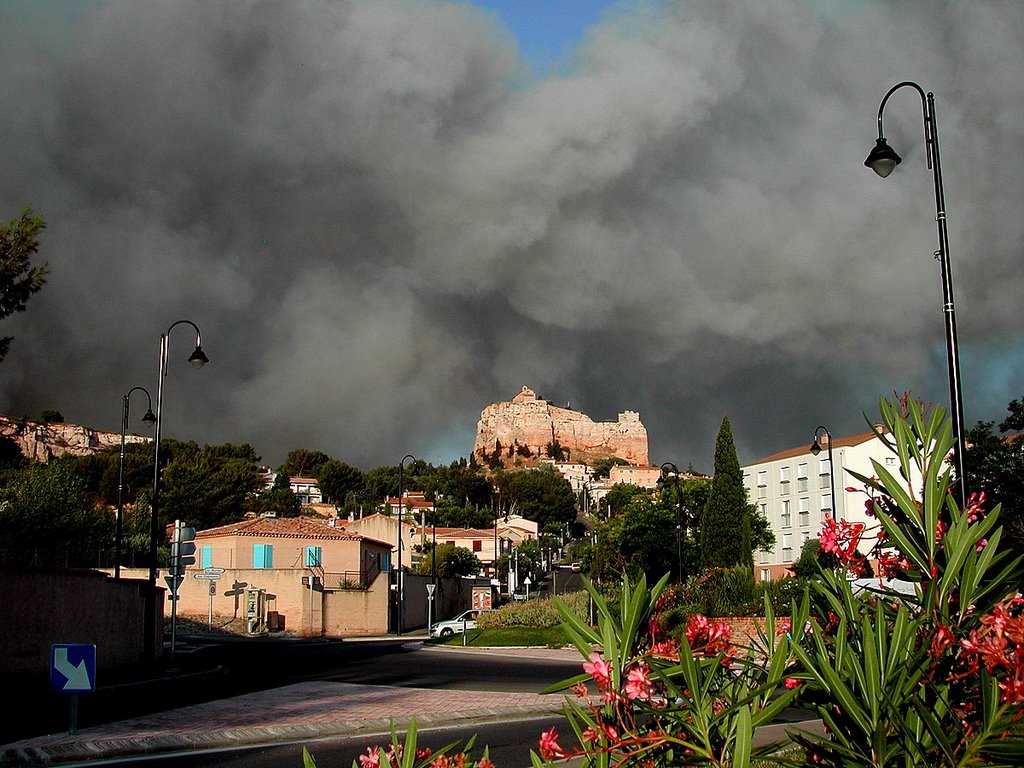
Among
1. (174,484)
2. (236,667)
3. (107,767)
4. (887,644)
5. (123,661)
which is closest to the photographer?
(887,644)

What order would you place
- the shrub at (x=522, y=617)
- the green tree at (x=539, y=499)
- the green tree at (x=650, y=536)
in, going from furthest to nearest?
the green tree at (x=539, y=499) → the green tree at (x=650, y=536) → the shrub at (x=522, y=617)

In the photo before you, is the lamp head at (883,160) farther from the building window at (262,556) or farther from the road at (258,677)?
the building window at (262,556)

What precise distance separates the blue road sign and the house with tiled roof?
35.3 meters

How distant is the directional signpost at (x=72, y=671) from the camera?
1279 cm

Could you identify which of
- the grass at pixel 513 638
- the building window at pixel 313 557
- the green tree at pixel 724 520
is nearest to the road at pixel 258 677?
the grass at pixel 513 638

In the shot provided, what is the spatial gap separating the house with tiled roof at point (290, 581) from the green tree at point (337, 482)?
7457cm

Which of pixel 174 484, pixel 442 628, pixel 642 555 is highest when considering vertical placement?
pixel 174 484

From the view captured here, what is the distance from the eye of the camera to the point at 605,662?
3.23 m

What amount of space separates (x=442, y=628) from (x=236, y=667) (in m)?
21.4

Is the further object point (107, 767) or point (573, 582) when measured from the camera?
point (573, 582)

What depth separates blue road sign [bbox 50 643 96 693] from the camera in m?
12.8

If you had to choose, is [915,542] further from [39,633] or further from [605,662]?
[39,633]

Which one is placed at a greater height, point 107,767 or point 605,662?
point 605,662

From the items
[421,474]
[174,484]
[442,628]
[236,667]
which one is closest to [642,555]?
[442,628]
